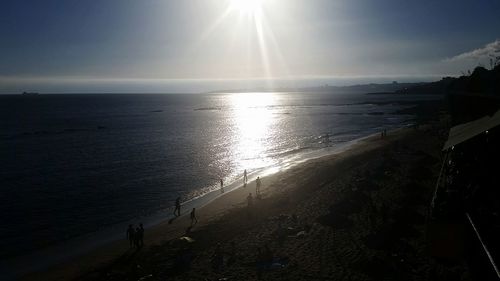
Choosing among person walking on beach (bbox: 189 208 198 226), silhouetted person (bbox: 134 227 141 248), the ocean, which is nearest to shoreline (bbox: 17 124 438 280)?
person walking on beach (bbox: 189 208 198 226)

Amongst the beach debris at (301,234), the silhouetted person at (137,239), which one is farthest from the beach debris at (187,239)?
the beach debris at (301,234)

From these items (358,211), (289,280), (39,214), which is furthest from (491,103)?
(39,214)

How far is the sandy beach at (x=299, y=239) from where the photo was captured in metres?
17.9

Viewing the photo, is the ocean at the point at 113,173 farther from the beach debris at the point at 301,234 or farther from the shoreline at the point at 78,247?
the beach debris at the point at 301,234

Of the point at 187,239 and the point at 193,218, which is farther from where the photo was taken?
the point at 193,218

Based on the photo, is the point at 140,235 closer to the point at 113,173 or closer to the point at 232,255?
the point at 232,255

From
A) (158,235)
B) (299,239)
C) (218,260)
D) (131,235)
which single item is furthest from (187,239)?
(299,239)

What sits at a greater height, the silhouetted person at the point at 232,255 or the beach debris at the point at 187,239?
the silhouetted person at the point at 232,255

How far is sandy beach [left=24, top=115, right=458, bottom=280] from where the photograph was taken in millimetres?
Result: 17938

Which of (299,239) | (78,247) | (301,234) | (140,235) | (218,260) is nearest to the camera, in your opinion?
(218,260)

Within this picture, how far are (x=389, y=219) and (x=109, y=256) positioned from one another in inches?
613

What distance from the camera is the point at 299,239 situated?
858 inches

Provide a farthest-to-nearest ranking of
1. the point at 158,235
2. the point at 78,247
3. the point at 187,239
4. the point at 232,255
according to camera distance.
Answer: the point at 158,235
the point at 78,247
the point at 187,239
the point at 232,255

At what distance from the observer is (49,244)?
2572cm
